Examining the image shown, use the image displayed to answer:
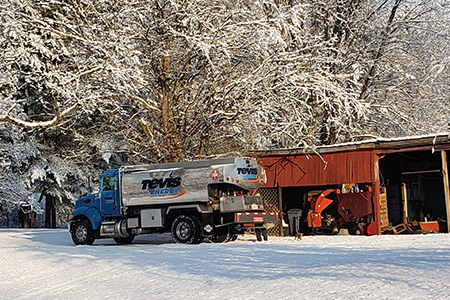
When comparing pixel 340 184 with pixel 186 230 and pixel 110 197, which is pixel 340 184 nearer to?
pixel 186 230

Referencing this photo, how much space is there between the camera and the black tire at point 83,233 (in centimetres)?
2058

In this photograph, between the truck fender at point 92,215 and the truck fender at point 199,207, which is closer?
the truck fender at point 199,207

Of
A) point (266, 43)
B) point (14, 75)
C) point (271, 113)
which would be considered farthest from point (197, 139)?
point (14, 75)

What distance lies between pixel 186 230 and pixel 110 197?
3190 millimetres

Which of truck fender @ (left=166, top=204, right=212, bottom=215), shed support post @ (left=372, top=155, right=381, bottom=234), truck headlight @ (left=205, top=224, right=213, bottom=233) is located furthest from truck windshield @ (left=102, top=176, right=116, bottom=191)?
shed support post @ (left=372, top=155, right=381, bottom=234)

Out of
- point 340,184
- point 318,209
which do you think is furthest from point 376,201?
point 318,209

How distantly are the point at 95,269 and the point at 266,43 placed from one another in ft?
36.2

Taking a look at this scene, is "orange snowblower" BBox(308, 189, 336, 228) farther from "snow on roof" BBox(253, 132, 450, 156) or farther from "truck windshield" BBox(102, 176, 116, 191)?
"truck windshield" BBox(102, 176, 116, 191)

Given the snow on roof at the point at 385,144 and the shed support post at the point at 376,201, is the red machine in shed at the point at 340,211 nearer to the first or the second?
the shed support post at the point at 376,201

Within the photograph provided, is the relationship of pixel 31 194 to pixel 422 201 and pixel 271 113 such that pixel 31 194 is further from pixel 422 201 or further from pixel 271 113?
pixel 422 201

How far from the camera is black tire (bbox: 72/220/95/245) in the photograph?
67.5ft

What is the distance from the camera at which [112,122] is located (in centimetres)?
2672

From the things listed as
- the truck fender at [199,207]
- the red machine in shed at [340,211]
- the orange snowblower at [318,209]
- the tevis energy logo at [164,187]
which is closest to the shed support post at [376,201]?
the red machine in shed at [340,211]

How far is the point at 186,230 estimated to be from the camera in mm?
18875
